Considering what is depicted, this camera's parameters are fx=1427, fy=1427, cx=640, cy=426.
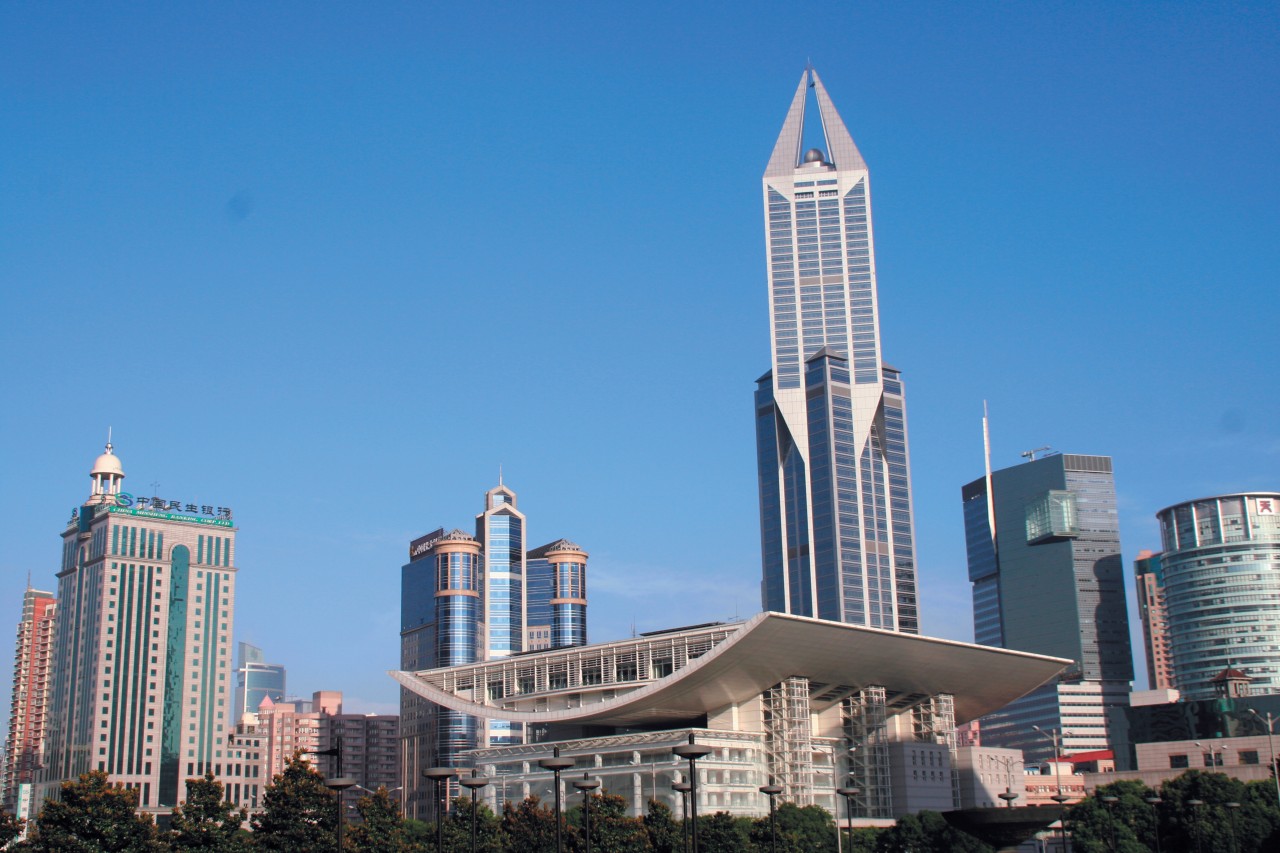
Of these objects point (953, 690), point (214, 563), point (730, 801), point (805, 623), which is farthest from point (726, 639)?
point (214, 563)

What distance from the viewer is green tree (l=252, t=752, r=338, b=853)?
235 feet

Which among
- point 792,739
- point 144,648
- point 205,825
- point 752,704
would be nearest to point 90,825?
point 205,825

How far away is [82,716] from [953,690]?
113 metres

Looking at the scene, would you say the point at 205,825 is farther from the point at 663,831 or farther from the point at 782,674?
the point at 782,674

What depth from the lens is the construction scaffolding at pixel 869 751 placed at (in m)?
116

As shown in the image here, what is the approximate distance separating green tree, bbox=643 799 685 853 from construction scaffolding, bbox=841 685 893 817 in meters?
33.0

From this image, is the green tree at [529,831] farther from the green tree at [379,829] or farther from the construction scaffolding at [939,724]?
the construction scaffolding at [939,724]

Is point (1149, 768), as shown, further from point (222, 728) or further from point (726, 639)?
point (222, 728)

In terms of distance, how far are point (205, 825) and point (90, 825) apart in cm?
574

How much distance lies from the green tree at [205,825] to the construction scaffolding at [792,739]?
2000 inches

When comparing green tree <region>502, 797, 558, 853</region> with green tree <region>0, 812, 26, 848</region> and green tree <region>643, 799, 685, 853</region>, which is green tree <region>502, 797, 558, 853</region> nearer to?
green tree <region>643, 799, 685, 853</region>

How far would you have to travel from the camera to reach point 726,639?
340 feet


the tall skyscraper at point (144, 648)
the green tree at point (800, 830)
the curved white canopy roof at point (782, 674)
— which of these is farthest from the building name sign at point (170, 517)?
the green tree at point (800, 830)

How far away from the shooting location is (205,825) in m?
71.1
